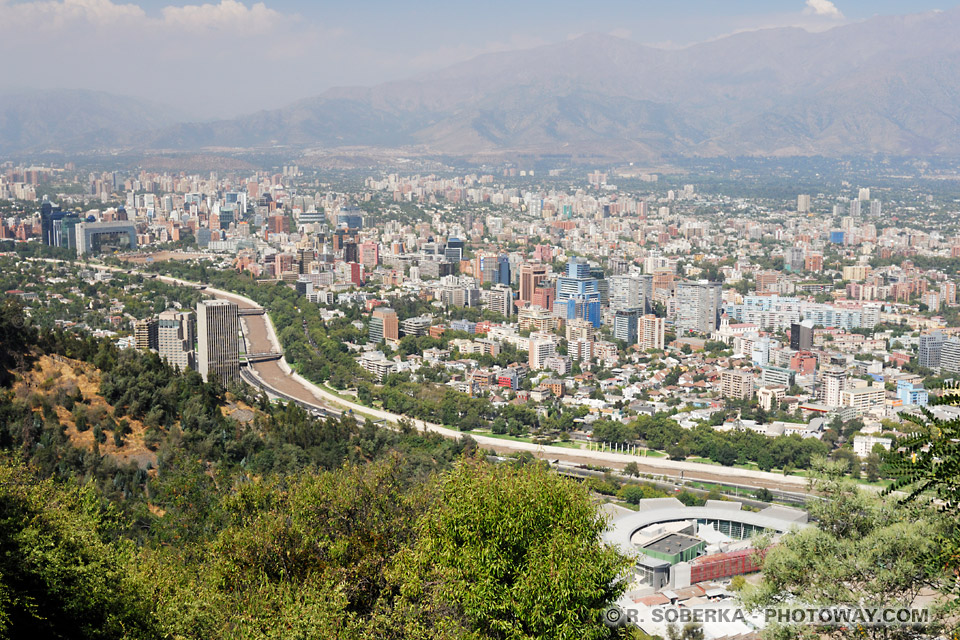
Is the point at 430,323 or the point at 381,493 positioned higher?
the point at 381,493

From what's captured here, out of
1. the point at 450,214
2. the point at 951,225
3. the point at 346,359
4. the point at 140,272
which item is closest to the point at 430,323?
the point at 346,359

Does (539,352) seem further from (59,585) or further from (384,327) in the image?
(59,585)

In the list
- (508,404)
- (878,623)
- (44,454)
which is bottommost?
(508,404)

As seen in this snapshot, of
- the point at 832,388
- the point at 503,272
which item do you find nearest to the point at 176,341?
the point at 832,388

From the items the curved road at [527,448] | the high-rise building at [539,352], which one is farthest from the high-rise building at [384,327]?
the high-rise building at [539,352]

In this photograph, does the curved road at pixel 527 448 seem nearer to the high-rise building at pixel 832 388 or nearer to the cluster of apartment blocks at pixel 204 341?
the cluster of apartment blocks at pixel 204 341

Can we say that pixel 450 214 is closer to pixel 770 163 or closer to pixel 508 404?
pixel 508 404
